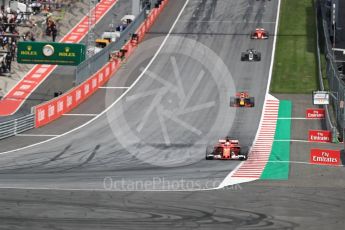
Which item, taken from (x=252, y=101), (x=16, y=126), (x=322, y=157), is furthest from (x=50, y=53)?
(x=322, y=157)

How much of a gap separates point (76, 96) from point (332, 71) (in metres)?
16.6

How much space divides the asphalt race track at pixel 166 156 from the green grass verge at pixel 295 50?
3.96 feet

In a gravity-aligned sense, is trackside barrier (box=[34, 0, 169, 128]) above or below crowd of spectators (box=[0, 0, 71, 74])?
below

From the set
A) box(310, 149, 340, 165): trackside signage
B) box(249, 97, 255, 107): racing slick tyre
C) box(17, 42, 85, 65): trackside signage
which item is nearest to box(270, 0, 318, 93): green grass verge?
box(249, 97, 255, 107): racing slick tyre

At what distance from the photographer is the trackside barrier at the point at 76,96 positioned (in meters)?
48.1

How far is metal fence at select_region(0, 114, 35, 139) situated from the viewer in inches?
1719

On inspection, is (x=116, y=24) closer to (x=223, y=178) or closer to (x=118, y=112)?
(x=118, y=112)

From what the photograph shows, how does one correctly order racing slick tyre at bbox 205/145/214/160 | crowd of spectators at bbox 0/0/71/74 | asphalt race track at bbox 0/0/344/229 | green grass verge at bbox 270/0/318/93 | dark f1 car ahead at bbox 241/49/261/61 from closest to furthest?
1. asphalt race track at bbox 0/0/344/229
2. racing slick tyre at bbox 205/145/214/160
3. crowd of spectators at bbox 0/0/71/74
4. green grass verge at bbox 270/0/318/93
5. dark f1 car ahead at bbox 241/49/261/61

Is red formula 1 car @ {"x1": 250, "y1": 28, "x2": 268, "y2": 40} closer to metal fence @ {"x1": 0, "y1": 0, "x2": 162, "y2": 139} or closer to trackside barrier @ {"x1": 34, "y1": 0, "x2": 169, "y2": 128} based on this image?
A: trackside barrier @ {"x1": 34, "y1": 0, "x2": 169, "y2": 128}

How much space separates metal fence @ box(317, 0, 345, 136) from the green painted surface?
9.33 feet

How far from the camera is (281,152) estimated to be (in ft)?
132

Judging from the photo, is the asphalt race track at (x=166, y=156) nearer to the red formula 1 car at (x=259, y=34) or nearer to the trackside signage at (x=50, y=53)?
the red formula 1 car at (x=259, y=34)

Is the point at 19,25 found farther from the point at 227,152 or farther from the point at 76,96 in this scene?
the point at 227,152

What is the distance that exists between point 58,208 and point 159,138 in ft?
62.1
